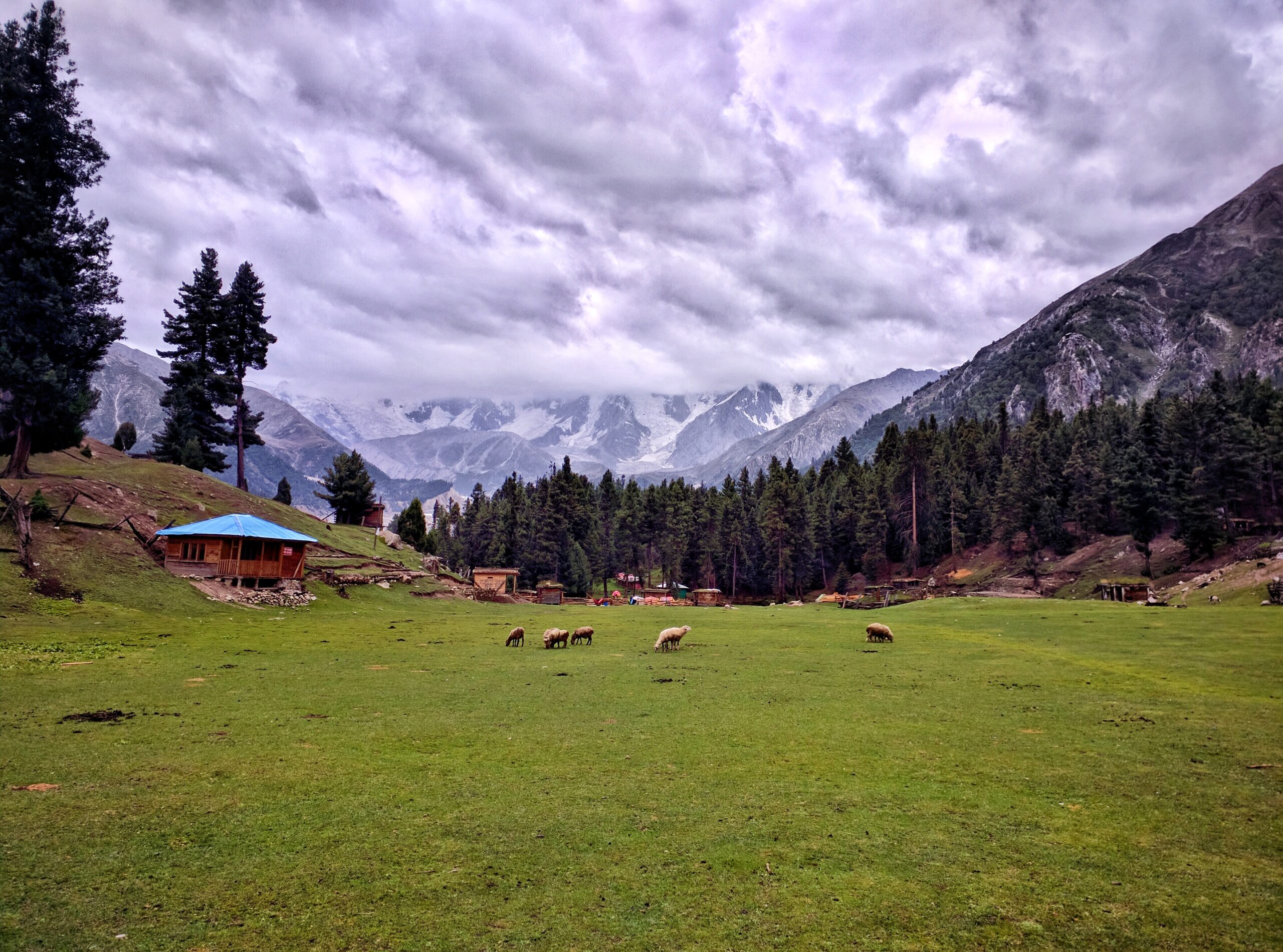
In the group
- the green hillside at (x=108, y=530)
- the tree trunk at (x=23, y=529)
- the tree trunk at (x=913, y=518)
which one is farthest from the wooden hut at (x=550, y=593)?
the tree trunk at (x=913, y=518)

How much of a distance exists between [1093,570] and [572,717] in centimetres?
8093

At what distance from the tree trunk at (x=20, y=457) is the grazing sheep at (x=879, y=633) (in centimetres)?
4955

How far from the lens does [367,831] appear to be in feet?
27.1

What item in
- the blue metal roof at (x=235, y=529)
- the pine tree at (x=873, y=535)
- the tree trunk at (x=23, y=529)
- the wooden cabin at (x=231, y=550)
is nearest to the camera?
the tree trunk at (x=23, y=529)

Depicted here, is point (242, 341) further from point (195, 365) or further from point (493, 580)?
point (493, 580)

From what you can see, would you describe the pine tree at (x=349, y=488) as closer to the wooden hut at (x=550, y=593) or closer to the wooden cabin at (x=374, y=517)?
the wooden cabin at (x=374, y=517)

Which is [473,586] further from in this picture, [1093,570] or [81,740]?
[1093,570]

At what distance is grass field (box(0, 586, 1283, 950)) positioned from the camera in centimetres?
633

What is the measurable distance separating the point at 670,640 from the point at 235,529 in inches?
1133

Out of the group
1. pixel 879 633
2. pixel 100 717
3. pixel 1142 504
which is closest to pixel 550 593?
pixel 879 633

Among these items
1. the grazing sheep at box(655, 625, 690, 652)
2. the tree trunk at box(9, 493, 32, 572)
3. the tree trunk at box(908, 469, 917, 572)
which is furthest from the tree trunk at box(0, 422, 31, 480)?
the tree trunk at box(908, 469, 917, 572)

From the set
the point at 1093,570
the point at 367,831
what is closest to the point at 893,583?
the point at 1093,570

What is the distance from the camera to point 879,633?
31281 millimetres

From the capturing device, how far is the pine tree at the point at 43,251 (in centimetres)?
3847
